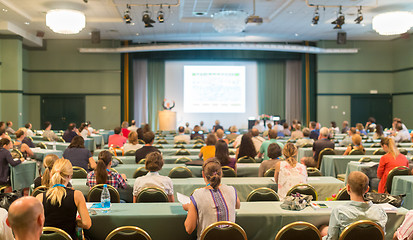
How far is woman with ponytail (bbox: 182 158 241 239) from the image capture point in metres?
3.65

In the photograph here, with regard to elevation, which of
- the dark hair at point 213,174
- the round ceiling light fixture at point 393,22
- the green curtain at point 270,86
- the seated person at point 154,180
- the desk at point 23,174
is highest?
the round ceiling light fixture at point 393,22

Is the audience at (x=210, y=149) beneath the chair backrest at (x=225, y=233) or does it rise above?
above

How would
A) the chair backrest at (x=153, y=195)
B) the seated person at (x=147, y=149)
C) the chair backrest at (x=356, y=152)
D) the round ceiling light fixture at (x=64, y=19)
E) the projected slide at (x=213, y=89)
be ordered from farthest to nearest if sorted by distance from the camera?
the projected slide at (x=213, y=89), the round ceiling light fixture at (x=64, y=19), the chair backrest at (x=356, y=152), the seated person at (x=147, y=149), the chair backrest at (x=153, y=195)

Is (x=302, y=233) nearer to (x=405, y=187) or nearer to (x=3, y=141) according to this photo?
(x=405, y=187)

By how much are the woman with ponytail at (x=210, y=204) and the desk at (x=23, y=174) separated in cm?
494

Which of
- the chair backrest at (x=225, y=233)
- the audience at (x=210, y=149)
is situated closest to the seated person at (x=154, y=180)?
the chair backrest at (x=225, y=233)

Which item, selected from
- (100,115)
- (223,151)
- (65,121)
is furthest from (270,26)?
(223,151)

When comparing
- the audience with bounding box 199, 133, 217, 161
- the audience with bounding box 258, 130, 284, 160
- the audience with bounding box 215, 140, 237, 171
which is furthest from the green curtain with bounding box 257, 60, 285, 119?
the audience with bounding box 215, 140, 237, 171

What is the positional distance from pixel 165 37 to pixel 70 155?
15398 millimetres

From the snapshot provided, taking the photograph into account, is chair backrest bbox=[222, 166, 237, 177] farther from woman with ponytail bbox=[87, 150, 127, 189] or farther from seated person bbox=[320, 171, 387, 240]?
seated person bbox=[320, 171, 387, 240]

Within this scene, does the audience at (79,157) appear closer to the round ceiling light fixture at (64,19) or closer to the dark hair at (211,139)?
the dark hair at (211,139)

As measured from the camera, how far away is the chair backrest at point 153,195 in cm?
474

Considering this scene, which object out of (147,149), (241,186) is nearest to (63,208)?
(241,186)

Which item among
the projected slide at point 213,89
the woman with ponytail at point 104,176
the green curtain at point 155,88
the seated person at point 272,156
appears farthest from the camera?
the green curtain at point 155,88
